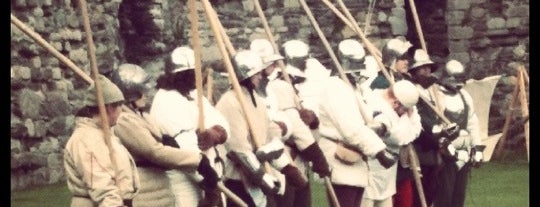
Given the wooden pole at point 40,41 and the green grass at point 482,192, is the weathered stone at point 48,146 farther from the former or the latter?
the wooden pole at point 40,41

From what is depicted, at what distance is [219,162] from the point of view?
11789 millimetres

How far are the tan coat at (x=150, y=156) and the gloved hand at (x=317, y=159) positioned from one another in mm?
1792

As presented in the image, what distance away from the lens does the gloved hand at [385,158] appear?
1341 centimetres

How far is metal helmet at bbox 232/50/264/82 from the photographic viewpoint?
12.2 m

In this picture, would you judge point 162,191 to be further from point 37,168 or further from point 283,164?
point 37,168

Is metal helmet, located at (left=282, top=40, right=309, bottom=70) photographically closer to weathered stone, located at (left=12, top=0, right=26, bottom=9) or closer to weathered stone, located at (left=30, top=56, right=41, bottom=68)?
weathered stone, located at (left=12, top=0, right=26, bottom=9)

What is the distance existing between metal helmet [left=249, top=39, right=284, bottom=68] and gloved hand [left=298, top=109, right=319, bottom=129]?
0.41 metres

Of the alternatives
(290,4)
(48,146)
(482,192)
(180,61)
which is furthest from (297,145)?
(290,4)

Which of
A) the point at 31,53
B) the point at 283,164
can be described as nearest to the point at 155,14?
the point at 31,53

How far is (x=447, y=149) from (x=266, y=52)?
2.15 m

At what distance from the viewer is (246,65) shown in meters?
12.2

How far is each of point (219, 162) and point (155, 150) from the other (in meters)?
0.69

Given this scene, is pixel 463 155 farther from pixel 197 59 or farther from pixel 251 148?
pixel 197 59

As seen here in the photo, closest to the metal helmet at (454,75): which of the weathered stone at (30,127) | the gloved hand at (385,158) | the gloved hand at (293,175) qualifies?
the gloved hand at (385,158)
